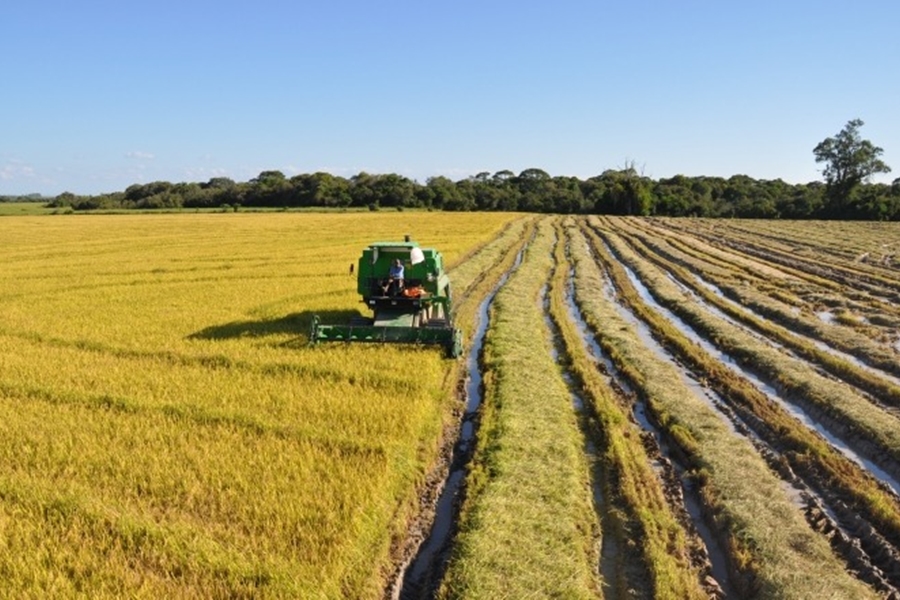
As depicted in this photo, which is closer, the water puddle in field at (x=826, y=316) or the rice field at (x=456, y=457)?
the rice field at (x=456, y=457)

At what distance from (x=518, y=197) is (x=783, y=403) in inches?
3638

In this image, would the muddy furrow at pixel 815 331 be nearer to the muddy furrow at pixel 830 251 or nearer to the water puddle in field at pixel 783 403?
the water puddle in field at pixel 783 403

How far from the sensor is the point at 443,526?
275 inches

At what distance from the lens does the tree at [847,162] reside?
88000 mm

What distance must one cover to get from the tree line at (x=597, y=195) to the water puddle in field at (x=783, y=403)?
7602cm

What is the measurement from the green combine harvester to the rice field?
0.45 metres

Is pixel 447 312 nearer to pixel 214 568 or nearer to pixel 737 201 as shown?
pixel 214 568

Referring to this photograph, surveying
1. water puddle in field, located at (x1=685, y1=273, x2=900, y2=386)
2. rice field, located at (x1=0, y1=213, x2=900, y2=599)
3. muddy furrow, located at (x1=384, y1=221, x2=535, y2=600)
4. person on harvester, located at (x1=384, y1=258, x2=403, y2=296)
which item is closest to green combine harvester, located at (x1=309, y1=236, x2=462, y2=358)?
person on harvester, located at (x1=384, y1=258, x2=403, y2=296)

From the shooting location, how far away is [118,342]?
13.9 metres

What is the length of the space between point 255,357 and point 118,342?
12.0 ft

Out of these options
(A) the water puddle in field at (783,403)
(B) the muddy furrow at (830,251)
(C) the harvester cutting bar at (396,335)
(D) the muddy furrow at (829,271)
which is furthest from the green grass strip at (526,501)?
(B) the muddy furrow at (830,251)

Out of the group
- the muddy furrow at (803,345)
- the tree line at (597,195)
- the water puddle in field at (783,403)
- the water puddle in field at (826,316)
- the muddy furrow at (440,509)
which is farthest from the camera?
the tree line at (597,195)

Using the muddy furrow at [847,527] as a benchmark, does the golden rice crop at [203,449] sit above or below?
above

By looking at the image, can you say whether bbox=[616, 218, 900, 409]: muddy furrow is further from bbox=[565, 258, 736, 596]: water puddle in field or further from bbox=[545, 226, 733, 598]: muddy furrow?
bbox=[545, 226, 733, 598]: muddy furrow
